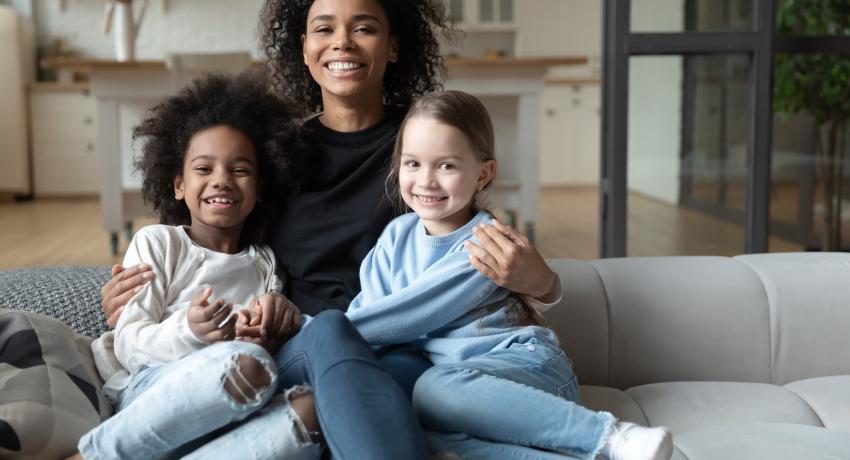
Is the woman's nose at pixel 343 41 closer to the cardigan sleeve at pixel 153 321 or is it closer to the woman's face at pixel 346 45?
the woman's face at pixel 346 45

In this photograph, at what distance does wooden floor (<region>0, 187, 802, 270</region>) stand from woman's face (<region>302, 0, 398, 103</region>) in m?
1.76

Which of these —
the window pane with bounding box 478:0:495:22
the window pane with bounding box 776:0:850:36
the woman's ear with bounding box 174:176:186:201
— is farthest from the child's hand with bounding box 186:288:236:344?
the window pane with bounding box 478:0:495:22

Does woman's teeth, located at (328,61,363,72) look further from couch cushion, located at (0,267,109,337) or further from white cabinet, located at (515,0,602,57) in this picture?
white cabinet, located at (515,0,602,57)

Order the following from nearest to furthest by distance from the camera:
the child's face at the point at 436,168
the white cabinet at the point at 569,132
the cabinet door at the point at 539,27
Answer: the child's face at the point at 436,168
the white cabinet at the point at 569,132
the cabinet door at the point at 539,27

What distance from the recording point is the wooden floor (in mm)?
3340

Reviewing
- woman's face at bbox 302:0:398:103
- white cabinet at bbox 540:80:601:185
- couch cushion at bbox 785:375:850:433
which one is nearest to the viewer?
couch cushion at bbox 785:375:850:433

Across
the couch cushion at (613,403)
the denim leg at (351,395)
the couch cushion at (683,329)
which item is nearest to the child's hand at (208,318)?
the denim leg at (351,395)

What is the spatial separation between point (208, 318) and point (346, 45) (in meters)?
0.59

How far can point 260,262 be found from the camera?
5.44 feet

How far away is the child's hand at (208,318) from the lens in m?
1.34

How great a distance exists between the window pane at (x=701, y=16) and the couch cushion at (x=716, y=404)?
5.49 feet

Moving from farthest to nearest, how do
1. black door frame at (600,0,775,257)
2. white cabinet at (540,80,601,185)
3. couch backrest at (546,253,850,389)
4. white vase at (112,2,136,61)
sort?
1. white cabinet at (540,80,601,185)
2. white vase at (112,2,136,61)
3. black door frame at (600,0,775,257)
4. couch backrest at (546,253,850,389)

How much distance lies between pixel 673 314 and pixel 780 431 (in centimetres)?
39

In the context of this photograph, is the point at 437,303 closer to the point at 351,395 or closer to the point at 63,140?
the point at 351,395
